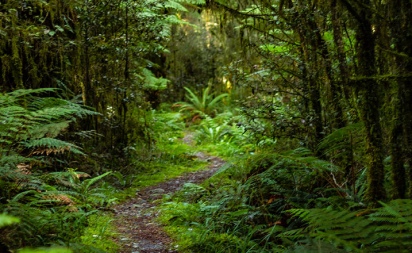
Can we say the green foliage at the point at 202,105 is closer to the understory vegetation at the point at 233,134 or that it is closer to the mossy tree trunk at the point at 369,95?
the understory vegetation at the point at 233,134

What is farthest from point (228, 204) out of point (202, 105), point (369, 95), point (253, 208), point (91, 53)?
point (202, 105)

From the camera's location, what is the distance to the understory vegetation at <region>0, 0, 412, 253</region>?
2.96 metres

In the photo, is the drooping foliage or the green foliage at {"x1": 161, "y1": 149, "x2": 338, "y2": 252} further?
the drooping foliage

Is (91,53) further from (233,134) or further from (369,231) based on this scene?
(369,231)

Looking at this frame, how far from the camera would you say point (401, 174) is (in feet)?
9.75

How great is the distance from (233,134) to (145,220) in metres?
5.96

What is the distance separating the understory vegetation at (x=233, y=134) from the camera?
296 cm

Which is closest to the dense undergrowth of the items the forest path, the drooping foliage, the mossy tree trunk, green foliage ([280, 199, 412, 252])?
green foliage ([280, 199, 412, 252])

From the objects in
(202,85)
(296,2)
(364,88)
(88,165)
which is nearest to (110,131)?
(88,165)

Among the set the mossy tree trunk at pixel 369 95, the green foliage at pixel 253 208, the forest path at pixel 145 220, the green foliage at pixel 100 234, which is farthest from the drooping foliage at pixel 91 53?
the mossy tree trunk at pixel 369 95

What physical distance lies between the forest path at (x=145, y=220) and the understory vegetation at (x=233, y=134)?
0.15 meters

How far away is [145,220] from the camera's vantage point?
17.4ft

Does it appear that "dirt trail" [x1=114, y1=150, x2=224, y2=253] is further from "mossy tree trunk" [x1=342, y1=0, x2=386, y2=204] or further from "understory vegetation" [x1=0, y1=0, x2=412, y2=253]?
"mossy tree trunk" [x1=342, y1=0, x2=386, y2=204]

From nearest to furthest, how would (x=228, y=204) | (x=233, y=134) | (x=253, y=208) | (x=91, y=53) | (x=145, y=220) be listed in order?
1. (x=253, y=208)
2. (x=228, y=204)
3. (x=145, y=220)
4. (x=91, y=53)
5. (x=233, y=134)
